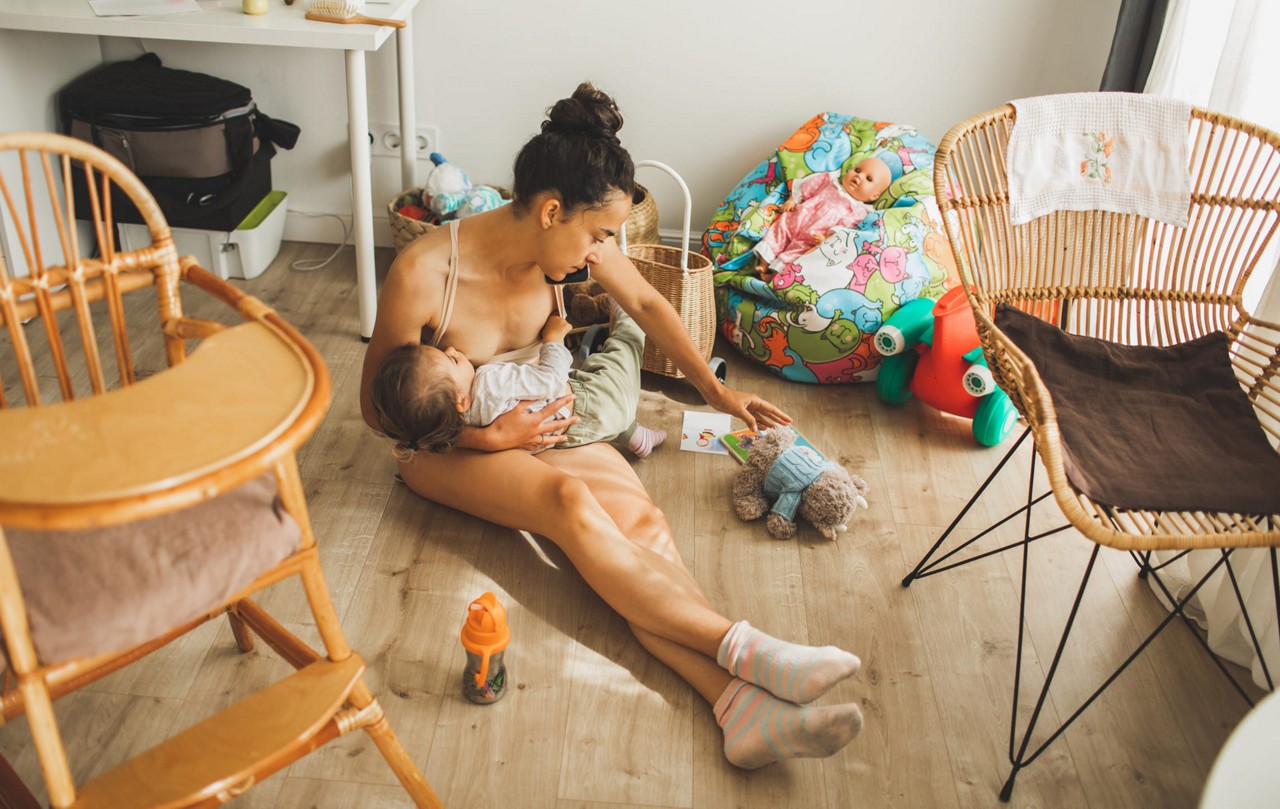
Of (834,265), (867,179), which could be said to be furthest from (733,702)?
(867,179)

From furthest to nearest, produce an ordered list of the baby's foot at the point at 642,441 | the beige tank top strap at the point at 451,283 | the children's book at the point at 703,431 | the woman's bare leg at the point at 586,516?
1. the children's book at the point at 703,431
2. the baby's foot at the point at 642,441
3. the beige tank top strap at the point at 451,283
4. the woman's bare leg at the point at 586,516

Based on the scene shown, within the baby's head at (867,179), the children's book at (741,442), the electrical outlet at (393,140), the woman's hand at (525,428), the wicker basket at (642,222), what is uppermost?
the baby's head at (867,179)

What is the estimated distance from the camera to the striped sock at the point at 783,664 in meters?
1.59

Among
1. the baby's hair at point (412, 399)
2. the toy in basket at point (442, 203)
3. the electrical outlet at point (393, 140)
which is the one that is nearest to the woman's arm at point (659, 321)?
the baby's hair at point (412, 399)

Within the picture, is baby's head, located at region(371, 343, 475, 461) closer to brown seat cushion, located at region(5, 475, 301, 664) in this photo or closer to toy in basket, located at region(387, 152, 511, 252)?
brown seat cushion, located at region(5, 475, 301, 664)

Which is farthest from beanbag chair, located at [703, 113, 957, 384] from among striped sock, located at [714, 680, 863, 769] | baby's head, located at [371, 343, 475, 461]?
striped sock, located at [714, 680, 863, 769]

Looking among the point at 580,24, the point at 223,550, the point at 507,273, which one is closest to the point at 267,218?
the point at 580,24

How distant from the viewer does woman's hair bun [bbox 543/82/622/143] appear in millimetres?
1820

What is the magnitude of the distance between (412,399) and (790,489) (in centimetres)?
83

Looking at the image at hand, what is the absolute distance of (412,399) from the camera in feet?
6.03

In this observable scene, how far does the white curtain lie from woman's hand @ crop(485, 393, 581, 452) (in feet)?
4.15

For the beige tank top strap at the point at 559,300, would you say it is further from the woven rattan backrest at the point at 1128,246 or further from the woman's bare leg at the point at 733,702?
the woven rattan backrest at the point at 1128,246

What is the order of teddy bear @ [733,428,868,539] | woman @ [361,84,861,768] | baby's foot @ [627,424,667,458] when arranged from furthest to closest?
1. baby's foot @ [627,424,667,458]
2. teddy bear @ [733,428,868,539]
3. woman @ [361,84,861,768]

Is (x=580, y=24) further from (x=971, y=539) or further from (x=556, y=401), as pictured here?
(x=971, y=539)
